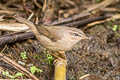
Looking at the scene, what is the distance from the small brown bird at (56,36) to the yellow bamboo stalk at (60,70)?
266 mm

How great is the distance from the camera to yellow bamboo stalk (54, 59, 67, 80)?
14.4 ft

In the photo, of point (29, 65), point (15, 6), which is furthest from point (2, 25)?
point (15, 6)

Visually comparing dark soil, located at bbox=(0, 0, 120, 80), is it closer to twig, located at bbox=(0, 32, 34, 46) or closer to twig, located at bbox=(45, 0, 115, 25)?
twig, located at bbox=(0, 32, 34, 46)

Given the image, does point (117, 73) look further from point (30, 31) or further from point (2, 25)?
point (2, 25)

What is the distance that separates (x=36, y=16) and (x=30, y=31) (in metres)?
0.88

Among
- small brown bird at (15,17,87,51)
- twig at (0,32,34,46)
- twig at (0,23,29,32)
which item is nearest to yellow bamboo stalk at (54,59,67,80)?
small brown bird at (15,17,87,51)

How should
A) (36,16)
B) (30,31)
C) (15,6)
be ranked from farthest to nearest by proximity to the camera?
Result: 1. (15,6)
2. (36,16)
3. (30,31)

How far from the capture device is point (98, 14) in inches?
293

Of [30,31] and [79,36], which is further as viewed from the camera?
[30,31]

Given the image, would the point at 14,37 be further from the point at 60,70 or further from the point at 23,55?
the point at 60,70

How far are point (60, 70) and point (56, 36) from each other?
0.78 meters

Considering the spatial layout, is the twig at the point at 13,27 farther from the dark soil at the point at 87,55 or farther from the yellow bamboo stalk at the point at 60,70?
the yellow bamboo stalk at the point at 60,70

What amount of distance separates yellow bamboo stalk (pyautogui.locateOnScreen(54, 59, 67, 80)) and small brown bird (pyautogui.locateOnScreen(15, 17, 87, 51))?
0.87 ft

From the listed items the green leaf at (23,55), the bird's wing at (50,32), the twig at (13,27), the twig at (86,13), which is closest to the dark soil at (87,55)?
the green leaf at (23,55)
